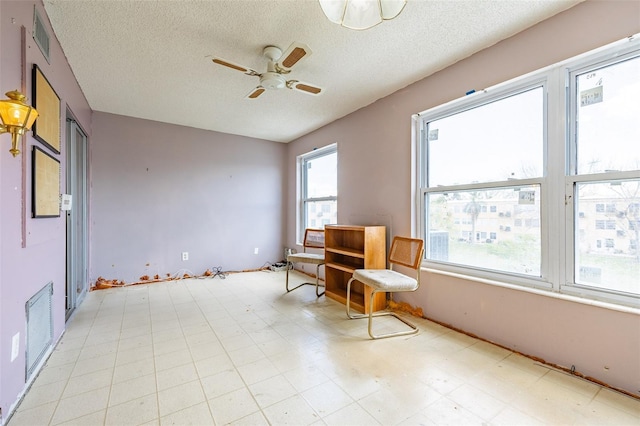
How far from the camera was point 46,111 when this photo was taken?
75.8 inches

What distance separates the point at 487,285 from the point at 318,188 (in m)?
2.98

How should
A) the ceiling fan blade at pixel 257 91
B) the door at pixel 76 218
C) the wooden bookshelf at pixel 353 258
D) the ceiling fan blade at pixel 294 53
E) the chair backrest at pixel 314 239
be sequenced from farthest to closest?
1. the chair backrest at pixel 314 239
2. the wooden bookshelf at pixel 353 258
3. the door at pixel 76 218
4. the ceiling fan blade at pixel 257 91
5. the ceiling fan blade at pixel 294 53

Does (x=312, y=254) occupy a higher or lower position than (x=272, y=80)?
lower

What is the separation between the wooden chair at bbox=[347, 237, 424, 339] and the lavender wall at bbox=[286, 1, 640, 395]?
256 millimetres

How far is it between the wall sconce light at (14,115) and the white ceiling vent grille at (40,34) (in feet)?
2.96

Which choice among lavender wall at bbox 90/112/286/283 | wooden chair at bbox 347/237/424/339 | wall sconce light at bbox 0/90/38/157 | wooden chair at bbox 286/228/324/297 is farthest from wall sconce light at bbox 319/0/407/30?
lavender wall at bbox 90/112/286/283

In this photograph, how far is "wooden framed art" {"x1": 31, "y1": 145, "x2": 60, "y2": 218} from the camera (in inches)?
67.9

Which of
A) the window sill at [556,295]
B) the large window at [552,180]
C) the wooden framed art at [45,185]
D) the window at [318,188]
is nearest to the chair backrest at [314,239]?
the window at [318,188]

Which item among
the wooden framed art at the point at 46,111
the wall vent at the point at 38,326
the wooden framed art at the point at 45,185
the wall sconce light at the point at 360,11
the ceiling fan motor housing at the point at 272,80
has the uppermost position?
the ceiling fan motor housing at the point at 272,80

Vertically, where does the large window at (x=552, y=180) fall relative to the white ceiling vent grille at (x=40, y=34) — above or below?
below

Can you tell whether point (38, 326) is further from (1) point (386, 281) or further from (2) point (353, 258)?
(2) point (353, 258)

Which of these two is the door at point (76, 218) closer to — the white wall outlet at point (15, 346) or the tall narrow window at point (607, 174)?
the white wall outlet at point (15, 346)

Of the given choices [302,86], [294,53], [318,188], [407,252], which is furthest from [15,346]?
[318,188]

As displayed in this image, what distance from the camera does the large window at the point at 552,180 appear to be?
172 cm
